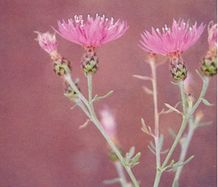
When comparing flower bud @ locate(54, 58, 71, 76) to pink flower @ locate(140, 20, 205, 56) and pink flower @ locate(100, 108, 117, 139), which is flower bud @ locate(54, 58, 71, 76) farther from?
pink flower @ locate(100, 108, 117, 139)

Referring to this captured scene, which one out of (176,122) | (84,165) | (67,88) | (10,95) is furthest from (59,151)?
(67,88)

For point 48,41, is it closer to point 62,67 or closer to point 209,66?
point 62,67

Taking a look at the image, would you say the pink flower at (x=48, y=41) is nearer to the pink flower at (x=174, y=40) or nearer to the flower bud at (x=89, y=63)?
the flower bud at (x=89, y=63)

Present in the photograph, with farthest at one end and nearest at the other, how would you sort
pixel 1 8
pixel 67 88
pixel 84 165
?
pixel 84 165 → pixel 1 8 → pixel 67 88

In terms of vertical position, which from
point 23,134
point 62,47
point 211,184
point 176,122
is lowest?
point 211,184

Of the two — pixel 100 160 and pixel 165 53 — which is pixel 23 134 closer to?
pixel 100 160

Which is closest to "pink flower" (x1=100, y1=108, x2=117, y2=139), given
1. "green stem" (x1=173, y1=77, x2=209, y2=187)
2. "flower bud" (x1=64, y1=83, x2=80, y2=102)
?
"green stem" (x1=173, y1=77, x2=209, y2=187)
